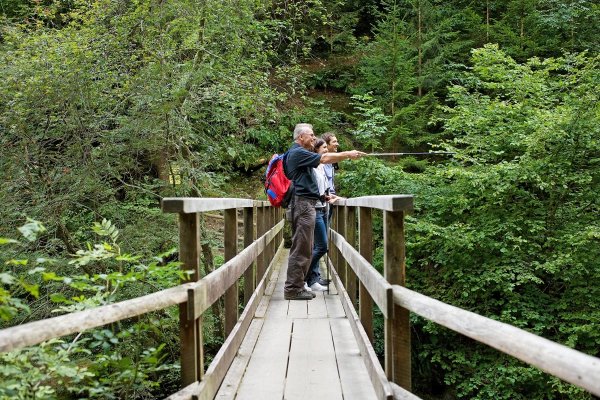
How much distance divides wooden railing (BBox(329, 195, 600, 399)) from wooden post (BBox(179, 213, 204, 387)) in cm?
92

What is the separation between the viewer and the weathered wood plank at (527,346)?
1105 millimetres

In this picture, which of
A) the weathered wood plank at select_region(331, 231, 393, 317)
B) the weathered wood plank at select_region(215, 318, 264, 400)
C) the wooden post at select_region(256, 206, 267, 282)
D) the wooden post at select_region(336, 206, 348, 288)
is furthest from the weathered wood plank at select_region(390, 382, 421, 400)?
the wooden post at select_region(256, 206, 267, 282)

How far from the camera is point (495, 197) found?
10.5 meters

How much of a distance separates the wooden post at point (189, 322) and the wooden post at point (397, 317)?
36.7 inches

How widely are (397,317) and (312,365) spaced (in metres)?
1.56

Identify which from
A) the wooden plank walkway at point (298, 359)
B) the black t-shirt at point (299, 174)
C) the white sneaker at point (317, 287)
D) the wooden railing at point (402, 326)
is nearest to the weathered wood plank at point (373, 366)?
the wooden railing at point (402, 326)

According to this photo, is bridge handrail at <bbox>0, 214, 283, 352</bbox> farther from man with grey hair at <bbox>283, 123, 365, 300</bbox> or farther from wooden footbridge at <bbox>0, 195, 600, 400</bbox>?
man with grey hair at <bbox>283, 123, 365, 300</bbox>

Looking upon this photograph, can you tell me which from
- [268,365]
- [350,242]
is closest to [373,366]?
[268,365]

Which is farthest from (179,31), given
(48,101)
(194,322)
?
(194,322)

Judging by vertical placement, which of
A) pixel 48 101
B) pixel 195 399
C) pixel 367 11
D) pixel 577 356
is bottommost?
pixel 195 399

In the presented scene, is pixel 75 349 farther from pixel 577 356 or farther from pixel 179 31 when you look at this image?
pixel 179 31

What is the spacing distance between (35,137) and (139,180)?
164cm

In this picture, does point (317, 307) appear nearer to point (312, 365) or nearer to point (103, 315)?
point (312, 365)

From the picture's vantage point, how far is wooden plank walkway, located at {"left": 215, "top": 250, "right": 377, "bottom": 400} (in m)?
3.34
